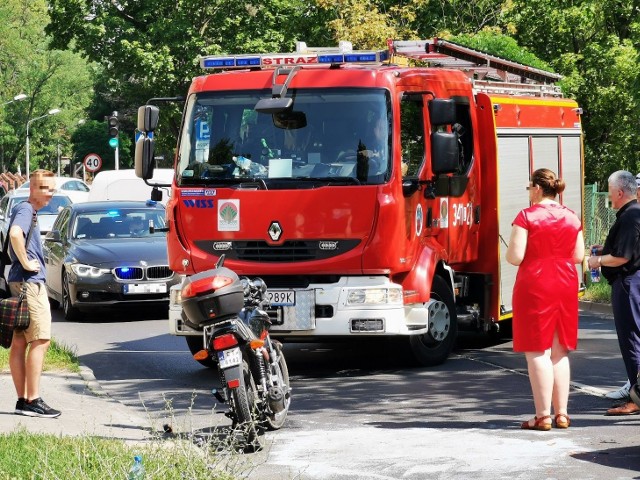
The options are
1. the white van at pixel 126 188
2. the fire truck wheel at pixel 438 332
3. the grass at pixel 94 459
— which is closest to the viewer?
the grass at pixel 94 459

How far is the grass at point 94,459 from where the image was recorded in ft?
22.6

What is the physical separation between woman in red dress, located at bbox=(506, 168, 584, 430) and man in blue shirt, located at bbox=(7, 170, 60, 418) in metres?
3.43

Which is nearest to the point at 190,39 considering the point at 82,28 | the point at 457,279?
the point at 82,28

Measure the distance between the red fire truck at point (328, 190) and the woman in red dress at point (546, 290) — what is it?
2.55 meters

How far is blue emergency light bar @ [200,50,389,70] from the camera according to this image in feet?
41.4

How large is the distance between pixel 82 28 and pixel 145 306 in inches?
1196

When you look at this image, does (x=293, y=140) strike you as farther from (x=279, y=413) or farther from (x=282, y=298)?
(x=279, y=413)

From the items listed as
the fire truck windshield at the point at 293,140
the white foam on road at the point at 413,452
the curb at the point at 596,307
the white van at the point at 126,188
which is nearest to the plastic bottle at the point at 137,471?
the white foam on road at the point at 413,452

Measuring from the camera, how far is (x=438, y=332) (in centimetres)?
1295

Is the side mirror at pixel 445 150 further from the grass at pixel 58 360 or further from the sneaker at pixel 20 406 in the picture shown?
the sneaker at pixel 20 406

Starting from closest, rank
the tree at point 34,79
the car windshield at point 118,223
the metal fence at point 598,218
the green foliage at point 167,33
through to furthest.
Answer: the car windshield at point 118,223 < the metal fence at point 598,218 < the green foliage at point 167,33 < the tree at point 34,79

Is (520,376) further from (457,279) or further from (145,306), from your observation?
(145,306)

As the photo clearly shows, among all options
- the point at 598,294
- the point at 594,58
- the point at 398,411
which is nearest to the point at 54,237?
the point at 598,294

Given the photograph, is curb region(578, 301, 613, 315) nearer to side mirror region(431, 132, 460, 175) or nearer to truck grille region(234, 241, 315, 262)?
side mirror region(431, 132, 460, 175)
